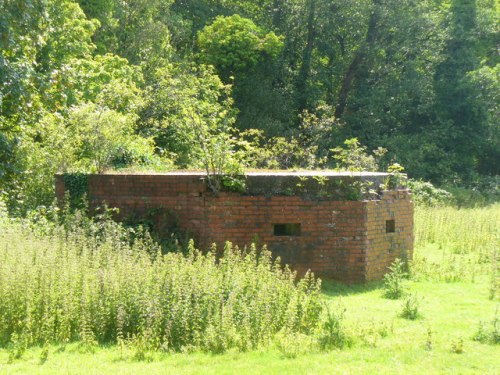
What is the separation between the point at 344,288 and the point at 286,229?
1.36 meters

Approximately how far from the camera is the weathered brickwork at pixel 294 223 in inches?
466

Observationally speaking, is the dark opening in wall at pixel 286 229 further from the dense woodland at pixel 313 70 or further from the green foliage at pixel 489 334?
the dense woodland at pixel 313 70

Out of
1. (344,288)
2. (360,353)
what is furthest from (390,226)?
(360,353)

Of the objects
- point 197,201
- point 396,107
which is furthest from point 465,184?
point 197,201

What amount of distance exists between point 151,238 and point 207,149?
5.80ft

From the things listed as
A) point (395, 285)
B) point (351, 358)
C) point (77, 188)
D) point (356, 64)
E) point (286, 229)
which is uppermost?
point (356, 64)

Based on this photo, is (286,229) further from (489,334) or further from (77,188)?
(489,334)

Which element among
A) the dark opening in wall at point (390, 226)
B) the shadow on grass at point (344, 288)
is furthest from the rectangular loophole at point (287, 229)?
the dark opening in wall at point (390, 226)

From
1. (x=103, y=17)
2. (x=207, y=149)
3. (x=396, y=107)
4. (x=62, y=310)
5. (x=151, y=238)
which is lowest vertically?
(x=62, y=310)

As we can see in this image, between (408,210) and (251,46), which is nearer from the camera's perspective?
(408,210)

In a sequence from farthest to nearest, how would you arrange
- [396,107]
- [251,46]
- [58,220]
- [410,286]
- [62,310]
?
[396,107] < [251,46] < [58,220] < [410,286] < [62,310]

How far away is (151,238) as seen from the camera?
12.2 m

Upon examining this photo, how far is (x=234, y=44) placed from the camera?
30094mm

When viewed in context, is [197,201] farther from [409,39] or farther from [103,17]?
[409,39]
